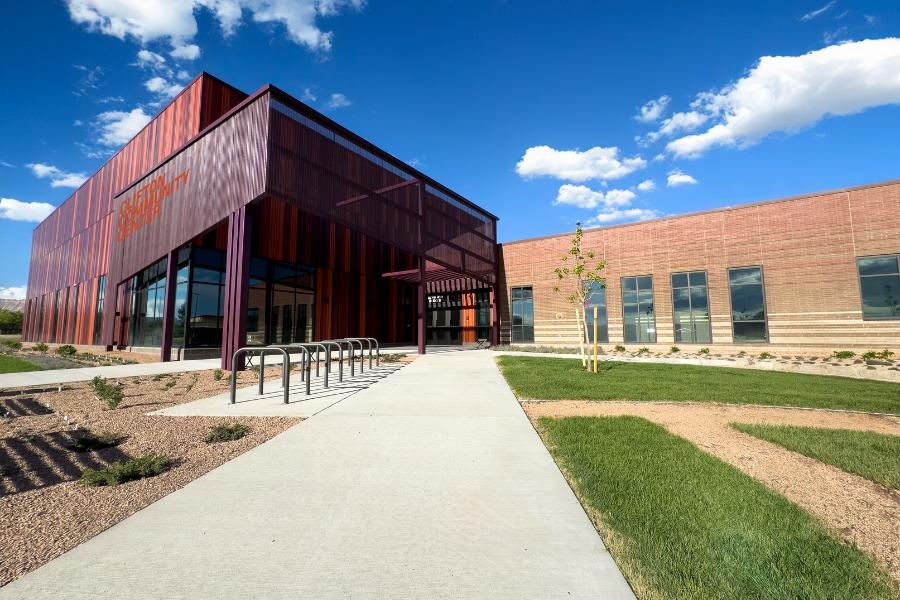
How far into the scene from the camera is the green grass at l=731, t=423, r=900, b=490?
12.6 feet

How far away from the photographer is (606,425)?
5348 mm

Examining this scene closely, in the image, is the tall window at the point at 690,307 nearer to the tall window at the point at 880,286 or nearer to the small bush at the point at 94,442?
the tall window at the point at 880,286

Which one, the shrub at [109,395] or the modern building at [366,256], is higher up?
the modern building at [366,256]

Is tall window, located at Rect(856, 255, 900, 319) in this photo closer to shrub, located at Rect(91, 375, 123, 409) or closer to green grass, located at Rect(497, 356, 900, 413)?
green grass, located at Rect(497, 356, 900, 413)

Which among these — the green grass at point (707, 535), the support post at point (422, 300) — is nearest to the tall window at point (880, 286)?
the support post at point (422, 300)

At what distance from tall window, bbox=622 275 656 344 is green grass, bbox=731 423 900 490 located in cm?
1822

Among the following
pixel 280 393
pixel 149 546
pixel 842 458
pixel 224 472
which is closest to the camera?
pixel 149 546

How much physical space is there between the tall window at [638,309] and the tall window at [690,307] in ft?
3.87

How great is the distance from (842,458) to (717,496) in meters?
2.22

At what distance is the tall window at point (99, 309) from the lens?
2577cm

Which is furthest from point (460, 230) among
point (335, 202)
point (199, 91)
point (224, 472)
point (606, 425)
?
point (224, 472)

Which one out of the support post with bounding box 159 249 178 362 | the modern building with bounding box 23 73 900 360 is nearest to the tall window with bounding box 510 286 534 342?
Result: the modern building with bounding box 23 73 900 360

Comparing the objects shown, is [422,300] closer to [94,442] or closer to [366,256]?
[366,256]

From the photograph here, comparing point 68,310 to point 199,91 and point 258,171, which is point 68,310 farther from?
point 258,171
